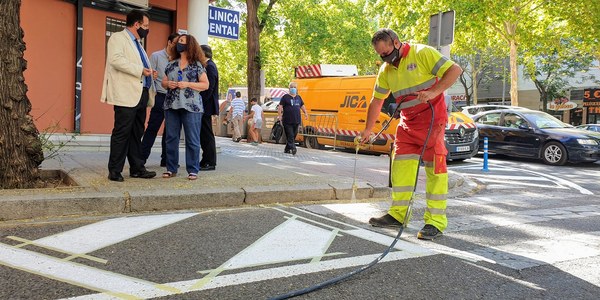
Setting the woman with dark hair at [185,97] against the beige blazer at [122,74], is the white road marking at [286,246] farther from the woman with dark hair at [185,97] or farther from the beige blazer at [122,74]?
the beige blazer at [122,74]

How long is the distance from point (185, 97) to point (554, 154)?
1075 centimetres

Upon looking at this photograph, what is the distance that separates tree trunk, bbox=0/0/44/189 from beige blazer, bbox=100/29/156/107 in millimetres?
842

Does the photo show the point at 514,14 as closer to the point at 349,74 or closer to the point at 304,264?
the point at 349,74

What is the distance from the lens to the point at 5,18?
494 cm

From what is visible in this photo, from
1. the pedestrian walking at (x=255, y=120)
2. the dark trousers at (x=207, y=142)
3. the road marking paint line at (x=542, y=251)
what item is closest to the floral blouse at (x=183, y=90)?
the dark trousers at (x=207, y=142)

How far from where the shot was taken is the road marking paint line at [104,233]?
12.0ft

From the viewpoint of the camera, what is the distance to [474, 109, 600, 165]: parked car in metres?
12.7

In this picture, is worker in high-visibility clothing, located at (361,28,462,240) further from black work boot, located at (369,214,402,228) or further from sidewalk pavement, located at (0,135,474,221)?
sidewalk pavement, located at (0,135,474,221)

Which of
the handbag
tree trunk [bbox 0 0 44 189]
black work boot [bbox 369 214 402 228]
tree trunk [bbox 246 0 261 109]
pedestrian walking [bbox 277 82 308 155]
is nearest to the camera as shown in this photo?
black work boot [bbox 369 214 402 228]

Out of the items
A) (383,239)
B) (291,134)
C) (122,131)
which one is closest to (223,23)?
(291,134)

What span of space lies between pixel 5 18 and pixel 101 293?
3579mm

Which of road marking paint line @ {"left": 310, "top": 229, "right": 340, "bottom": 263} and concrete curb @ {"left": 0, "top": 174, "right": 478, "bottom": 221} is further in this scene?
concrete curb @ {"left": 0, "top": 174, "right": 478, "bottom": 221}

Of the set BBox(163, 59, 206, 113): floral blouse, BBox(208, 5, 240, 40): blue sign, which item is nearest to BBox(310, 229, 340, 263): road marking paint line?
BBox(163, 59, 206, 113): floral blouse

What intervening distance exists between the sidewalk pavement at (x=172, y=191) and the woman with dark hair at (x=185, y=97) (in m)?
0.31
